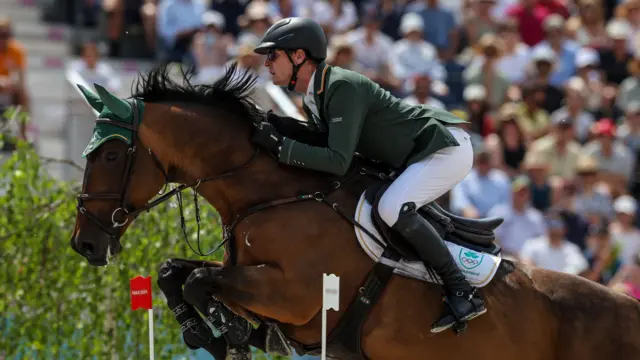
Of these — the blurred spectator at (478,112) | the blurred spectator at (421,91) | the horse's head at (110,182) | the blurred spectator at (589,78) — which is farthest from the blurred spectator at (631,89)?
the horse's head at (110,182)

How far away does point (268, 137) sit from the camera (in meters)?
6.25

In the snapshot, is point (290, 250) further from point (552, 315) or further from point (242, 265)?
point (552, 315)

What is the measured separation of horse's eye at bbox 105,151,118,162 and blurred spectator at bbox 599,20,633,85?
994 cm

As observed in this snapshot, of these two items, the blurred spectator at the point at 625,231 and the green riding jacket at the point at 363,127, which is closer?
the green riding jacket at the point at 363,127

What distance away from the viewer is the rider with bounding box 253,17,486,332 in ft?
20.2

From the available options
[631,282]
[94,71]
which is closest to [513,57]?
[631,282]

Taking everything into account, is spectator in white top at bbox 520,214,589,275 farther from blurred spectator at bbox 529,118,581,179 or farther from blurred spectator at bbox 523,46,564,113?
blurred spectator at bbox 523,46,564,113

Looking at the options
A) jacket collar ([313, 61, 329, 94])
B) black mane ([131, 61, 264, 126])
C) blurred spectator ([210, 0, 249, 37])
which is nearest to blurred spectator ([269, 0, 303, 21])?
blurred spectator ([210, 0, 249, 37])

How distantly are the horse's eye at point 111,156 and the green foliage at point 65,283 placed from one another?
1720 millimetres

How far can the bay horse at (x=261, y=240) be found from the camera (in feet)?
20.0

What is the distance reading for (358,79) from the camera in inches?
246

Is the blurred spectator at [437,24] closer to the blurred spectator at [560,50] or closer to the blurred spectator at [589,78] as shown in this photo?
the blurred spectator at [560,50]

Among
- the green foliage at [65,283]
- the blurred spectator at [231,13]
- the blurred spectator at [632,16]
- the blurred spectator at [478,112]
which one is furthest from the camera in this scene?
the blurred spectator at [632,16]

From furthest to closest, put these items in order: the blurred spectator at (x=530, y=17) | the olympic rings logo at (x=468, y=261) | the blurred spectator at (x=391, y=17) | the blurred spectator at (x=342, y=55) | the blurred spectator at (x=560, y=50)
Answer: the blurred spectator at (x=530, y=17) → the blurred spectator at (x=391, y=17) → the blurred spectator at (x=560, y=50) → the blurred spectator at (x=342, y=55) → the olympic rings logo at (x=468, y=261)
